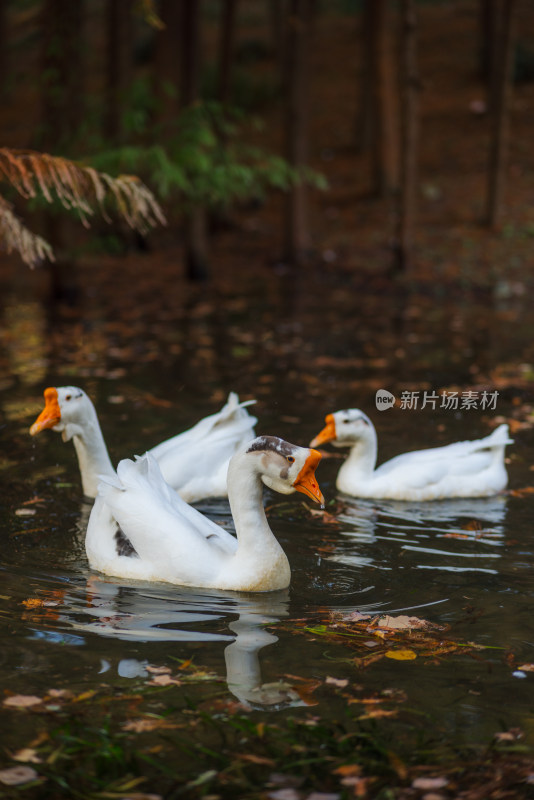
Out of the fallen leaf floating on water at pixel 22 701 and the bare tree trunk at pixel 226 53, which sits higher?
the bare tree trunk at pixel 226 53

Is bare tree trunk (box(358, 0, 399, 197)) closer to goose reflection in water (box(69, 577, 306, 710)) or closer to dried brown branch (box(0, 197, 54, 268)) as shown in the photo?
dried brown branch (box(0, 197, 54, 268))

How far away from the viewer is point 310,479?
212 inches

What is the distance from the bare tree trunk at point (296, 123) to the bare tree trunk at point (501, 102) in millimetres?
3692

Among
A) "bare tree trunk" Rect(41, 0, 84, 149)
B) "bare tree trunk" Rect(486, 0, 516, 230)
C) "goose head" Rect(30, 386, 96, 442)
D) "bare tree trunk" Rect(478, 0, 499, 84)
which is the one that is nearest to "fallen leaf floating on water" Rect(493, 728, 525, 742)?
"goose head" Rect(30, 386, 96, 442)

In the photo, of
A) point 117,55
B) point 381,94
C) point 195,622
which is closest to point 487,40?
point 381,94

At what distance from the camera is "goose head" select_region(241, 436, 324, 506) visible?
5316 millimetres

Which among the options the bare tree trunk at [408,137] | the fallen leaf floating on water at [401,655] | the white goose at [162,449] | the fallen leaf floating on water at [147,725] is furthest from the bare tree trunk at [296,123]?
the fallen leaf floating on water at [147,725]

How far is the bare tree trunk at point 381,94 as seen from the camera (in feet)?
65.9

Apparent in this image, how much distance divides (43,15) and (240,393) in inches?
280

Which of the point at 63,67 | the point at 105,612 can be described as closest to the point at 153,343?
the point at 63,67

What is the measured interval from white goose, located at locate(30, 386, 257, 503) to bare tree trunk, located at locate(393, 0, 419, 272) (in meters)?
10.7

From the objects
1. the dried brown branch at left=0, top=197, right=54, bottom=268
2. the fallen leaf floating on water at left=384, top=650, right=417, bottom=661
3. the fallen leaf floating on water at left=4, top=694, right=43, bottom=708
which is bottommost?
the fallen leaf floating on water at left=4, top=694, right=43, bottom=708
